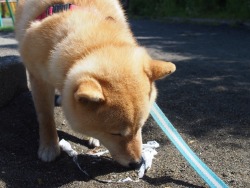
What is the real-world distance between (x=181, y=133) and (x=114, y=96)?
3.95 feet

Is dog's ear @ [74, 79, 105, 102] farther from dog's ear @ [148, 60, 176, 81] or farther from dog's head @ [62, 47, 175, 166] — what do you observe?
dog's ear @ [148, 60, 176, 81]

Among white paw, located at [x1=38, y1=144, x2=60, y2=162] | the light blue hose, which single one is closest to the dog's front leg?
white paw, located at [x1=38, y1=144, x2=60, y2=162]

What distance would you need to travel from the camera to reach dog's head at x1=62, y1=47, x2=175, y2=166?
2.24 m

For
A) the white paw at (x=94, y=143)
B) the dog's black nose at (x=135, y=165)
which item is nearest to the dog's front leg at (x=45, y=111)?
the white paw at (x=94, y=143)

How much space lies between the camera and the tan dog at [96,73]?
2.26m

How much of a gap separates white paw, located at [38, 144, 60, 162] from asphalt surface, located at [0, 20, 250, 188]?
4 cm

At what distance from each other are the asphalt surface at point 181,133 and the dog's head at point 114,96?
29 centimetres

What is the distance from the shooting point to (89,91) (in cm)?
210

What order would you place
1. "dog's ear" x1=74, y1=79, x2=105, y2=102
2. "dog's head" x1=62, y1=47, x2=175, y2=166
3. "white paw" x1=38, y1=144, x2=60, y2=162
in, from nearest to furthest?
"dog's ear" x1=74, y1=79, x2=105, y2=102 < "dog's head" x1=62, y1=47, x2=175, y2=166 < "white paw" x1=38, y1=144, x2=60, y2=162

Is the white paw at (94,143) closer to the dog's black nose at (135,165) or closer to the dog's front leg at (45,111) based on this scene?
the dog's front leg at (45,111)

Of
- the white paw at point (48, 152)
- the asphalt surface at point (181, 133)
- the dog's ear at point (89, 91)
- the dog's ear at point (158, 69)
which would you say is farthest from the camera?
the white paw at point (48, 152)

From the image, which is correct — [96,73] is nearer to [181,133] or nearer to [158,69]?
[158,69]

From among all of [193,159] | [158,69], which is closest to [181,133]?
[193,159]

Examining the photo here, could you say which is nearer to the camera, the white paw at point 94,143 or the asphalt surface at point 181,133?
the asphalt surface at point 181,133
